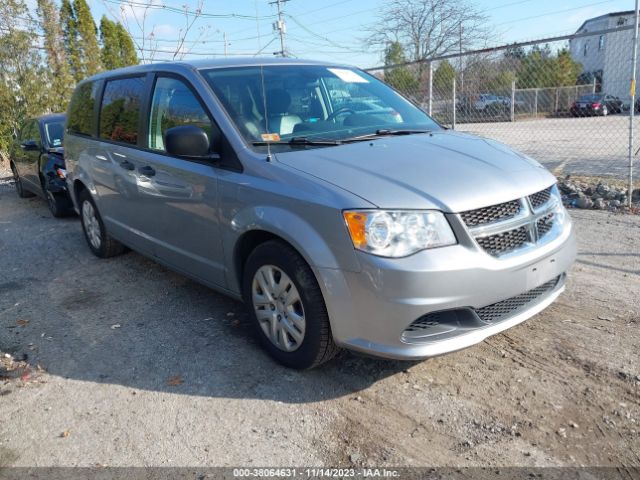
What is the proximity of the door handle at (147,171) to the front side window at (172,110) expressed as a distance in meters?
0.16

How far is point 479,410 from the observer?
292cm

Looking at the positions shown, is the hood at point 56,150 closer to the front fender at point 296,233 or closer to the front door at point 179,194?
the front door at point 179,194

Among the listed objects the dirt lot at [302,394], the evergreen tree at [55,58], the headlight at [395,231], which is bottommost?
the dirt lot at [302,394]

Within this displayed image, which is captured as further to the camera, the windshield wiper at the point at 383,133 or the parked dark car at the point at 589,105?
the parked dark car at the point at 589,105

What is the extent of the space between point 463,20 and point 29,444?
40.3 meters

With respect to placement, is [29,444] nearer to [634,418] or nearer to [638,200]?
[634,418]

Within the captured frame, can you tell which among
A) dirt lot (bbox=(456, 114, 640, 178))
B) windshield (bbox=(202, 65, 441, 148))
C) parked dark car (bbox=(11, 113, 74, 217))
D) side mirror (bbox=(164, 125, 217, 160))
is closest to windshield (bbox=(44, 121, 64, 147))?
parked dark car (bbox=(11, 113, 74, 217))

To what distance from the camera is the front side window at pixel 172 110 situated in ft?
12.5

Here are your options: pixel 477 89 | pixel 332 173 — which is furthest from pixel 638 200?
pixel 332 173

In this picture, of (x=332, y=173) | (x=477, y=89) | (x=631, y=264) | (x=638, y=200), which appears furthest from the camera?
(x=477, y=89)

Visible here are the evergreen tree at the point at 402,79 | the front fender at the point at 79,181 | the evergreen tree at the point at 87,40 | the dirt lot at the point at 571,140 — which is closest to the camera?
the front fender at the point at 79,181

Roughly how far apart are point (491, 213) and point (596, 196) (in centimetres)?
516

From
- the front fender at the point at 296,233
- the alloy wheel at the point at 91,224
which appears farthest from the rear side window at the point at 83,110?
the front fender at the point at 296,233

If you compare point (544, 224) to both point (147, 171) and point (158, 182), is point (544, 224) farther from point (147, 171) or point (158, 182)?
point (147, 171)
